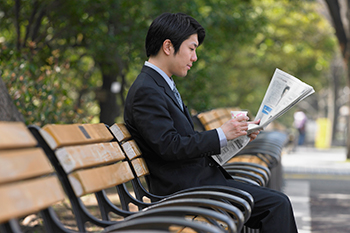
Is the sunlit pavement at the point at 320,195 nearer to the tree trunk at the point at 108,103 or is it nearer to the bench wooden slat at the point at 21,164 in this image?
the bench wooden slat at the point at 21,164

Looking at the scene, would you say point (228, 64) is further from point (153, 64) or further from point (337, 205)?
point (153, 64)

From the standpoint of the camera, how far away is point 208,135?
291cm

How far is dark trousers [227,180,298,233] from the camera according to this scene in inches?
112

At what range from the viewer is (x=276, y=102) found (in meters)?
3.22

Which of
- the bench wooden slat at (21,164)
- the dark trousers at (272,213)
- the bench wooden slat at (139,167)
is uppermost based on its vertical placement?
the bench wooden slat at (21,164)

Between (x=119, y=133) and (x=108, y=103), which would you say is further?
(x=108, y=103)

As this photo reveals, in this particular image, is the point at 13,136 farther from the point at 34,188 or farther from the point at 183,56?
the point at 183,56

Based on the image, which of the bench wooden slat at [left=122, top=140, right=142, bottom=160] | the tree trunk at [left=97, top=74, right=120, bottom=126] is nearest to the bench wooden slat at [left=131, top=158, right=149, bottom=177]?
the bench wooden slat at [left=122, top=140, right=142, bottom=160]

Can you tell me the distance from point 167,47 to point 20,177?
165cm

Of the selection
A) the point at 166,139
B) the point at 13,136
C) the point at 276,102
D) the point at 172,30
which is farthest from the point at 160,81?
the point at 13,136

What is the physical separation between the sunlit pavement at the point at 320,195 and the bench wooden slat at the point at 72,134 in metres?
3.13

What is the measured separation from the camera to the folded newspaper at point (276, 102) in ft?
10.1

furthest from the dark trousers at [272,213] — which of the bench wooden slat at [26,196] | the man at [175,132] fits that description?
the bench wooden slat at [26,196]

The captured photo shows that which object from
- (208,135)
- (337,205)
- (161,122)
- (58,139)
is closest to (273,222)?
(208,135)
